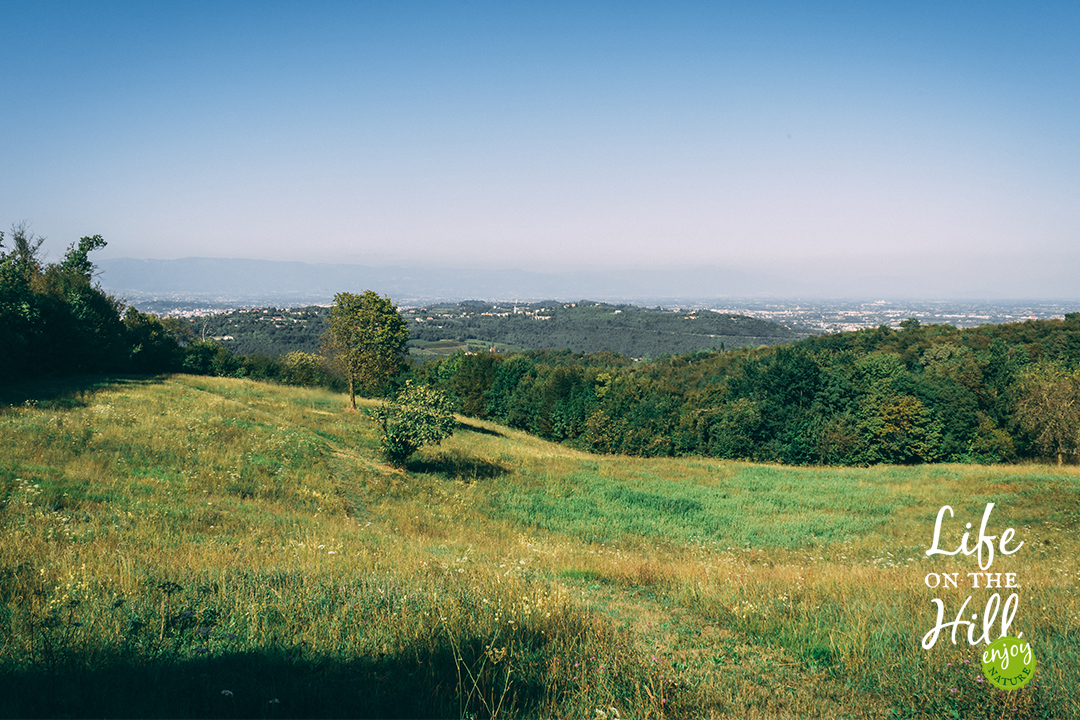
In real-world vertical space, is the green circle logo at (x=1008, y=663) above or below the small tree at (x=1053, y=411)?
above

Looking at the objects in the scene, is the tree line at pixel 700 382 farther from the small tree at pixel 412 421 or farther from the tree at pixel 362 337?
the small tree at pixel 412 421

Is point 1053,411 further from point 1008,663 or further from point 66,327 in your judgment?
point 66,327

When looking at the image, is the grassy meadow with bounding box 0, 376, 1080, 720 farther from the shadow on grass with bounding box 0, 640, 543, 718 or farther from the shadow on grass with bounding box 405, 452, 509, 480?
the shadow on grass with bounding box 405, 452, 509, 480

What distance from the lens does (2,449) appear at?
12.8 m

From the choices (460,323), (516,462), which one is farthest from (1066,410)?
(460,323)

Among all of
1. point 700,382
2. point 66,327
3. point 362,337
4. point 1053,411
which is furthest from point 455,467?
point 700,382

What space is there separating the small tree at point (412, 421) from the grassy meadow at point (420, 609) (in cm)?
437

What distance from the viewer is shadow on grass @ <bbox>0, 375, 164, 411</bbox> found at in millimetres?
19375

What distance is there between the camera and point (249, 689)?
12.6 ft

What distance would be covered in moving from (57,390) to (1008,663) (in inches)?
1267

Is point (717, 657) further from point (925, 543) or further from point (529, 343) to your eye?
point (529, 343)

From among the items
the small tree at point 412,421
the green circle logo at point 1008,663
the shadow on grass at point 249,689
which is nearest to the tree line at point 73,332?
the small tree at point 412,421

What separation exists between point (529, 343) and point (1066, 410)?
14599 centimetres

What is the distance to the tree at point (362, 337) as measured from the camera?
32844 mm
